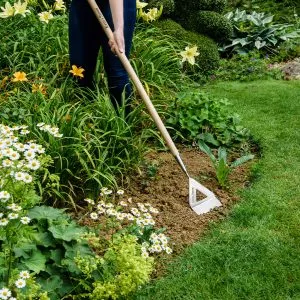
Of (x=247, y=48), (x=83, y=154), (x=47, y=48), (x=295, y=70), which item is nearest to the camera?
(x=83, y=154)

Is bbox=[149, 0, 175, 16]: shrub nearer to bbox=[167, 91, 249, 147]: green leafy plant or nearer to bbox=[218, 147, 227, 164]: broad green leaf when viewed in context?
bbox=[167, 91, 249, 147]: green leafy plant

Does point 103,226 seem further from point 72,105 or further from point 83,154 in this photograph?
point 72,105

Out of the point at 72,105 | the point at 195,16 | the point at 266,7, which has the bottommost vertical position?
the point at 266,7

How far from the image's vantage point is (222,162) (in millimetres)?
4082

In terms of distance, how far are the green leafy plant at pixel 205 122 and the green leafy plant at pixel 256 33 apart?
2.52 m

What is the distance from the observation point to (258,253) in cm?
340

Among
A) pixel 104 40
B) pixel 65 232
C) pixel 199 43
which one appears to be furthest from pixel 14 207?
pixel 199 43

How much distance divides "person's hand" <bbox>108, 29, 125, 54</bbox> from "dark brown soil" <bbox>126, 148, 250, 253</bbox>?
2.75ft

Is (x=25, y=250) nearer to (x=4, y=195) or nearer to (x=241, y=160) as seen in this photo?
(x=4, y=195)

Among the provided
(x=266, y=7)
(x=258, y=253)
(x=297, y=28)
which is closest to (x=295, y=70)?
(x=297, y=28)

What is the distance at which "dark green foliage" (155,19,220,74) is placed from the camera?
651 centimetres

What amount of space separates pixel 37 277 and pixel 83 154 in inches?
45.9

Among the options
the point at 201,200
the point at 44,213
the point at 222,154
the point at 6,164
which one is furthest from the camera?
the point at 222,154

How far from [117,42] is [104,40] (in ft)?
1.08
